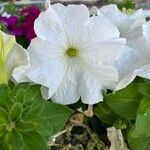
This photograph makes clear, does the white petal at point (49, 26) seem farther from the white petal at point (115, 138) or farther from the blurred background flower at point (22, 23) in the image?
the blurred background flower at point (22, 23)

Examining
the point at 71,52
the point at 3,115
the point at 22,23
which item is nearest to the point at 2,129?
the point at 3,115

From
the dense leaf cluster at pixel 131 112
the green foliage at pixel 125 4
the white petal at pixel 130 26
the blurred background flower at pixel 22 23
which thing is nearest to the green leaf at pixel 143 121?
the dense leaf cluster at pixel 131 112

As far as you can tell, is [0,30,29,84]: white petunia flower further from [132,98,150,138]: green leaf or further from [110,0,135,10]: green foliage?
[110,0,135,10]: green foliage

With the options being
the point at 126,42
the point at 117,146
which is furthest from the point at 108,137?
the point at 126,42

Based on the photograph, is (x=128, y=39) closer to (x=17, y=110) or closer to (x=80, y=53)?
(x=80, y=53)

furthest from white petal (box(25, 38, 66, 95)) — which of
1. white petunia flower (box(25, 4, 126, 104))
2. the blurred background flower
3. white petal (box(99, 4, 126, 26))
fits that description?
the blurred background flower

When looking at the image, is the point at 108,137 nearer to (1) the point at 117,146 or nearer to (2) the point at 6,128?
(1) the point at 117,146
